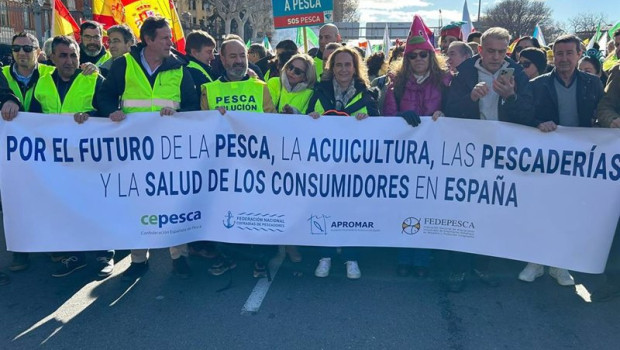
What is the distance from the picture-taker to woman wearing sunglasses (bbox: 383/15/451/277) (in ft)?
13.7

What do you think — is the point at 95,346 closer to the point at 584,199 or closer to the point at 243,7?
the point at 584,199

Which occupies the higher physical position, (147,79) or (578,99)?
(147,79)

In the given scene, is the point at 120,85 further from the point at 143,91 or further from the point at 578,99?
the point at 578,99

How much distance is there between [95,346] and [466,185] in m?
2.85

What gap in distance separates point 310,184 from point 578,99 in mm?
2292

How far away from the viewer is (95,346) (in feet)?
10.4

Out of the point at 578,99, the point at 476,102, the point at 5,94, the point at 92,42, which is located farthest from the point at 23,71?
the point at 578,99

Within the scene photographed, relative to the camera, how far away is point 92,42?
5.76 m

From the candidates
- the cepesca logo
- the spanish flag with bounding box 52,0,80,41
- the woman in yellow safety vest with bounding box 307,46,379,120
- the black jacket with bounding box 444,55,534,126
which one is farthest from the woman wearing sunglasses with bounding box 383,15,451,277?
the spanish flag with bounding box 52,0,80,41

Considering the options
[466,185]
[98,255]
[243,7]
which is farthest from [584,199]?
[243,7]

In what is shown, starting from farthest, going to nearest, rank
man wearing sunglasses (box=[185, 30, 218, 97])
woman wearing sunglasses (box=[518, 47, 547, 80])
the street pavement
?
woman wearing sunglasses (box=[518, 47, 547, 80]) → man wearing sunglasses (box=[185, 30, 218, 97]) → the street pavement

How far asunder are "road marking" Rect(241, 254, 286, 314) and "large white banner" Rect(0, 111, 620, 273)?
1.24 ft

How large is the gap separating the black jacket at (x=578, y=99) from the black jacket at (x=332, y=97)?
4.32 feet

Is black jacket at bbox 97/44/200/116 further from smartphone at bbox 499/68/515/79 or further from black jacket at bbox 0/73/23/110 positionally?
smartphone at bbox 499/68/515/79
